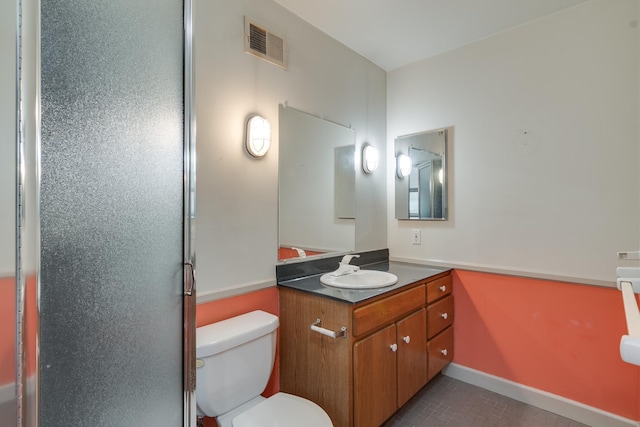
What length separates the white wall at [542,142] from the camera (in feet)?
5.58

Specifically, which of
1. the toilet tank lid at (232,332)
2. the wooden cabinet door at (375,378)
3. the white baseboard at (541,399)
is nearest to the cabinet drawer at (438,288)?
the wooden cabinet door at (375,378)

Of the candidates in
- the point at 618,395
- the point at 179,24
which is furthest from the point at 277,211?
the point at 618,395

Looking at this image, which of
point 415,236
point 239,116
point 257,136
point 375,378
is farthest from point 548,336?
point 239,116

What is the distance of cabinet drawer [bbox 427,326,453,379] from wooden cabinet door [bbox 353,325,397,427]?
45cm

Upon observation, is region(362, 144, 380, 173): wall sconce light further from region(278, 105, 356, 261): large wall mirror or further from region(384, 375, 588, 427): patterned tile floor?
region(384, 375, 588, 427): patterned tile floor

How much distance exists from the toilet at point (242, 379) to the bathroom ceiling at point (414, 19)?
5.85 feet

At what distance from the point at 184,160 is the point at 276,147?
862 mm

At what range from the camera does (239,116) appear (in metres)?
1.61

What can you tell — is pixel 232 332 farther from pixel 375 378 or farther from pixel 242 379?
pixel 375 378

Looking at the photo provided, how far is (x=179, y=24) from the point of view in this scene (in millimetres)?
977

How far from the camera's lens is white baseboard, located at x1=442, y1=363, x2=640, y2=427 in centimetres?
175

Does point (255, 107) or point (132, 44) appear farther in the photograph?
point (255, 107)

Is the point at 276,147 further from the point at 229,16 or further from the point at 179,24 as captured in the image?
the point at 179,24

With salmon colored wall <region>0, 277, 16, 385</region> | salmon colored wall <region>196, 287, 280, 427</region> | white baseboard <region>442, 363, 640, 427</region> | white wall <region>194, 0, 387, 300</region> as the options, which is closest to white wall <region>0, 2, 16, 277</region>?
Result: salmon colored wall <region>0, 277, 16, 385</region>
